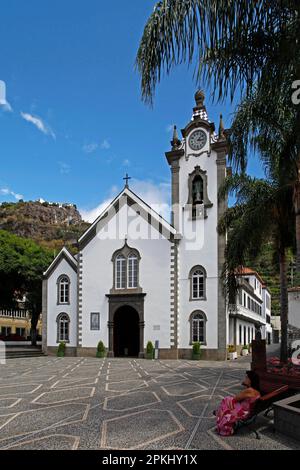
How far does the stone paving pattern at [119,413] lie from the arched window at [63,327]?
467 inches

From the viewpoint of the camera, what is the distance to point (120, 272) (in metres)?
27.1

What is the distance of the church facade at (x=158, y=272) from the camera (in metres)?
25.1

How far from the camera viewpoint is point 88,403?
34.5ft

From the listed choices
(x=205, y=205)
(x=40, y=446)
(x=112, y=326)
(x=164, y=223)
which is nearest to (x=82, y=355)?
(x=112, y=326)

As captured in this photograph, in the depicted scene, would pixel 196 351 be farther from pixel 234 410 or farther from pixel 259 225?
pixel 234 410

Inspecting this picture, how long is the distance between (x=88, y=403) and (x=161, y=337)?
1516 centimetres

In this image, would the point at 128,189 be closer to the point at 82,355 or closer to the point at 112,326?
the point at 112,326

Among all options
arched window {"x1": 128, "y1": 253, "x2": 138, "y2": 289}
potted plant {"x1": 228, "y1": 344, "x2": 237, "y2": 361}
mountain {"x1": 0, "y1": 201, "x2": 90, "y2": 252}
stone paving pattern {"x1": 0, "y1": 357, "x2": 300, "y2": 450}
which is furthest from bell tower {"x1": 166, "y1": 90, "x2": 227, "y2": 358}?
mountain {"x1": 0, "y1": 201, "x2": 90, "y2": 252}

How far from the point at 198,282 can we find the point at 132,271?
409 cm

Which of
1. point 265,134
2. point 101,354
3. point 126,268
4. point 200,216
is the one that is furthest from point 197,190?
point 265,134

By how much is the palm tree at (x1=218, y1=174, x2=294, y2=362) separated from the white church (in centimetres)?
689

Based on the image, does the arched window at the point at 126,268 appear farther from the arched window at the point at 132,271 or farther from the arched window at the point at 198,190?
the arched window at the point at 198,190

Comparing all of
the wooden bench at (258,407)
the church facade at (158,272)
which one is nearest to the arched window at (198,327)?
the church facade at (158,272)

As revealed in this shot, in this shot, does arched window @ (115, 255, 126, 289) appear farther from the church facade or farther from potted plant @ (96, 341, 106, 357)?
potted plant @ (96, 341, 106, 357)
